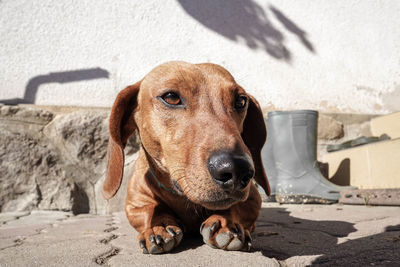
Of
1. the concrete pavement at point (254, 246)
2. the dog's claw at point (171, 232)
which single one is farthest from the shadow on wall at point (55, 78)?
the dog's claw at point (171, 232)

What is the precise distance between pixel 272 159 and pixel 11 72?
3171mm

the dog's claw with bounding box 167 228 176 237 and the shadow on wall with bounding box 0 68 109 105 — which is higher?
the shadow on wall with bounding box 0 68 109 105

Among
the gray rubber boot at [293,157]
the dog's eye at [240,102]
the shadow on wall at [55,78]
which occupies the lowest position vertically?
the gray rubber boot at [293,157]

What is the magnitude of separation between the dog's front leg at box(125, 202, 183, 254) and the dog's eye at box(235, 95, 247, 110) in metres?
0.67

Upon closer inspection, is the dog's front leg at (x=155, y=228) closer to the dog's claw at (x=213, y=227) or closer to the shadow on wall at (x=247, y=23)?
the dog's claw at (x=213, y=227)

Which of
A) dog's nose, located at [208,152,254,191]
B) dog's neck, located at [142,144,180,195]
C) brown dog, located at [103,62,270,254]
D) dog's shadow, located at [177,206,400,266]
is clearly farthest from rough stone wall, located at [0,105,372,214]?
dog's nose, located at [208,152,254,191]

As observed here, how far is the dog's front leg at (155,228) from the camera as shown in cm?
124

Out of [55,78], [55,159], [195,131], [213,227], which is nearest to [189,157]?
[195,131]

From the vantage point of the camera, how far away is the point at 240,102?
1.60m

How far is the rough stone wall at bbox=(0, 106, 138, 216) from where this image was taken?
3.08 metres

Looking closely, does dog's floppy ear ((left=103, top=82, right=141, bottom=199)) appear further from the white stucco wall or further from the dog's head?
the white stucco wall

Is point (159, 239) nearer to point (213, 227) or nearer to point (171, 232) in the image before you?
point (171, 232)

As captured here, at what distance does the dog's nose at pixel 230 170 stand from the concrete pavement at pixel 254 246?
289 mm

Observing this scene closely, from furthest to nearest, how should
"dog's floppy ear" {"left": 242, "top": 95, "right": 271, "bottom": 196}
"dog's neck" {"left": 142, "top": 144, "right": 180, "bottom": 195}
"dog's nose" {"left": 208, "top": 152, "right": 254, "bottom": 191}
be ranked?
"dog's floppy ear" {"left": 242, "top": 95, "right": 271, "bottom": 196}
"dog's neck" {"left": 142, "top": 144, "right": 180, "bottom": 195}
"dog's nose" {"left": 208, "top": 152, "right": 254, "bottom": 191}
